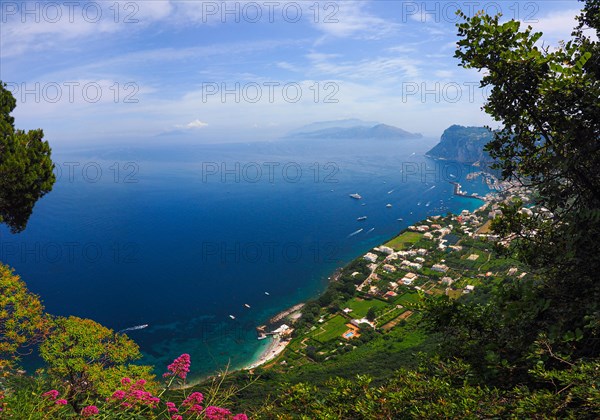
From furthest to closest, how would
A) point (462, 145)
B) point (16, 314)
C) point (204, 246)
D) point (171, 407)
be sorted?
point (462, 145), point (204, 246), point (16, 314), point (171, 407)

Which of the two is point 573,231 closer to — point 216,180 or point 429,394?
point 429,394

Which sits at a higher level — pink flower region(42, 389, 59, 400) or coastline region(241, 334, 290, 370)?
pink flower region(42, 389, 59, 400)

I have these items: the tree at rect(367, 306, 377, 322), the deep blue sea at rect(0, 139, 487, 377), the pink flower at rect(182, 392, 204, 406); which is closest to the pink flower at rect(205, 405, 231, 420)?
the pink flower at rect(182, 392, 204, 406)

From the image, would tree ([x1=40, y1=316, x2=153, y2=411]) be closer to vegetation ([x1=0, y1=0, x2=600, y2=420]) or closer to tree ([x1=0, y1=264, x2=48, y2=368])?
tree ([x1=0, y1=264, x2=48, y2=368])

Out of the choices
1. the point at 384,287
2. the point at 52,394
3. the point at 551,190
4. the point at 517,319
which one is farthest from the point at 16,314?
the point at 384,287

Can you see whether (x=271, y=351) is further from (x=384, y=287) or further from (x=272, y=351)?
(x=384, y=287)

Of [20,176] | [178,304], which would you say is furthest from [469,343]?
[178,304]

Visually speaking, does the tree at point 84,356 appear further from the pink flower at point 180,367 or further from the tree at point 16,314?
the pink flower at point 180,367
